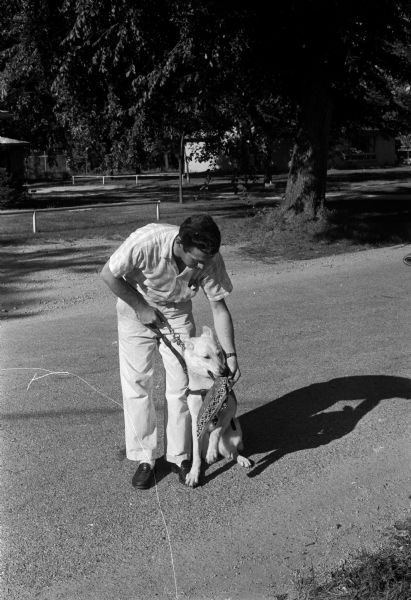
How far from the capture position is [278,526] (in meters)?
3.96

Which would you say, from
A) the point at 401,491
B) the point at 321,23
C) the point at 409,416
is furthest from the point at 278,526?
the point at 321,23

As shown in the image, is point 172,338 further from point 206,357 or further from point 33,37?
point 33,37

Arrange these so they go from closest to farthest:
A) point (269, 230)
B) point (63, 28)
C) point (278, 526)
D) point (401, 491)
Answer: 1. point (278, 526)
2. point (401, 491)
3. point (63, 28)
4. point (269, 230)

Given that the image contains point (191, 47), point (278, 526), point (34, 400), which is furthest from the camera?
point (191, 47)

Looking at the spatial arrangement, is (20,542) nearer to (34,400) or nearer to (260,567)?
(260,567)

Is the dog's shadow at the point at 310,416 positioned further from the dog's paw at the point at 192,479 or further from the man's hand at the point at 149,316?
the man's hand at the point at 149,316

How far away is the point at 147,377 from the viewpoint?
4316 millimetres

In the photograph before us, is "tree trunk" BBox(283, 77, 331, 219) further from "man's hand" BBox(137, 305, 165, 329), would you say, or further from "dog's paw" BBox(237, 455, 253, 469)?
"man's hand" BBox(137, 305, 165, 329)

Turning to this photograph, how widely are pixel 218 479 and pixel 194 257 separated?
144 centimetres

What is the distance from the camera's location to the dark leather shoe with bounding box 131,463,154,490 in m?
4.33

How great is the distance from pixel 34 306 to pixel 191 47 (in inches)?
243

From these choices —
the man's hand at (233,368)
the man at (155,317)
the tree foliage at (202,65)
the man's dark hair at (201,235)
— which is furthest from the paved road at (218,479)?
the tree foliage at (202,65)

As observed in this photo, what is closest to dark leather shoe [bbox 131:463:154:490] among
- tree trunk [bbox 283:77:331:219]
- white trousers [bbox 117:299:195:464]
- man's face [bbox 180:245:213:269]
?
white trousers [bbox 117:299:195:464]

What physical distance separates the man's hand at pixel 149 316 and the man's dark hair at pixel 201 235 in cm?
51
